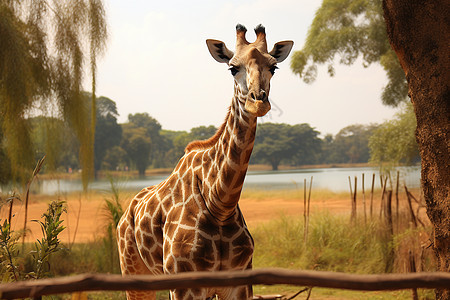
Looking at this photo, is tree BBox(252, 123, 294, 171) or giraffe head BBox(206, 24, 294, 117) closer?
giraffe head BBox(206, 24, 294, 117)

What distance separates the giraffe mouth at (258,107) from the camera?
75.3 inches

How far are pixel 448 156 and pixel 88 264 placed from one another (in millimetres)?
5518

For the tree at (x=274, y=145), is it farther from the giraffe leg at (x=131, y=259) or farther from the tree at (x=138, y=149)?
the giraffe leg at (x=131, y=259)

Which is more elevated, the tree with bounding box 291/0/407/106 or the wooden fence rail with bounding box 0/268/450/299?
the tree with bounding box 291/0/407/106

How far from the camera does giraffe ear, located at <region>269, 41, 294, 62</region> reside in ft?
7.77

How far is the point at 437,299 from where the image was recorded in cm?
282

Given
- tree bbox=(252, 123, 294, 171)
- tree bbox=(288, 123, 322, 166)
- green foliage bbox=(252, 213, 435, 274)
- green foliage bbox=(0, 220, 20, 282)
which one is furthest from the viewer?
tree bbox=(288, 123, 322, 166)

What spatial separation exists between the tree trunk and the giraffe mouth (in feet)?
5.01

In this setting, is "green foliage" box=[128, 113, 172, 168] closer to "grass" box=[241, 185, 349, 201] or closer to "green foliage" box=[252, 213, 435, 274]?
"grass" box=[241, 185, 349, 201]

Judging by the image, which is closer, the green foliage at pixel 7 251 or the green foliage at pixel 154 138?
the green foliage at pixel 7 251

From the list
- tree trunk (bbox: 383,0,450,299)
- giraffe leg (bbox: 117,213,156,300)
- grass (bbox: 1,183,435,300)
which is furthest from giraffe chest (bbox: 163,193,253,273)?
grass (bbox: 1,183,435,300)

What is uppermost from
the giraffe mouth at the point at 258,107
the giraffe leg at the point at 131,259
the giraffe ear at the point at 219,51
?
the giraffe ear at the point at 219,51

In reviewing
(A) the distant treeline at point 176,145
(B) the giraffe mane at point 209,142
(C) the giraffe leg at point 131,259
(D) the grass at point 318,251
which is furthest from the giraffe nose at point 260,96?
(A) the distant treeline at point 176,145

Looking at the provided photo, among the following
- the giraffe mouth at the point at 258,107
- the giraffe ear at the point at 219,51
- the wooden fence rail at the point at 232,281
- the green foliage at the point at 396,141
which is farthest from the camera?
the green foliage at the point at 396,141
